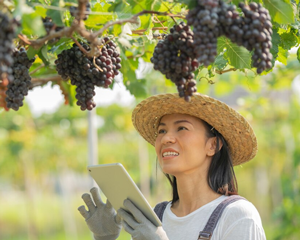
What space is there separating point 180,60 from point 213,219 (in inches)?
32.8

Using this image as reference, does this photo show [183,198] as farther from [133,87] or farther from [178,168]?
[133,87]

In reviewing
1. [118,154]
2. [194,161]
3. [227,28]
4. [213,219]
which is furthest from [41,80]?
[118,154]

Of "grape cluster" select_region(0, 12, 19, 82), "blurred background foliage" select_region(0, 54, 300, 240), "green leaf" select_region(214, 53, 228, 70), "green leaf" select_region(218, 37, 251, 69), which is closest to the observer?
"grape cluster" select_region(0, 12, 19, 82)

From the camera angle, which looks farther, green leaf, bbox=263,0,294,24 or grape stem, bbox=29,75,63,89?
grape stem, bbox=29,75,63,89

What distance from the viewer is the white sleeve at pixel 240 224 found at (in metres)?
1.79

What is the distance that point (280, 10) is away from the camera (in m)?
1.38

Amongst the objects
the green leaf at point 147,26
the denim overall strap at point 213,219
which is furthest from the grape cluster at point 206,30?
the denim overall strap at point 213,219

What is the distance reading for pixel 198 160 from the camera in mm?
2082

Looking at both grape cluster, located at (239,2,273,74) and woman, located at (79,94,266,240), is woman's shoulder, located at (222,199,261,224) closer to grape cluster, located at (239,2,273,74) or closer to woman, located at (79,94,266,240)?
woman, located at (79,94,266,240)

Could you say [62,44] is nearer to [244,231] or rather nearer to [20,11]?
[20,11]

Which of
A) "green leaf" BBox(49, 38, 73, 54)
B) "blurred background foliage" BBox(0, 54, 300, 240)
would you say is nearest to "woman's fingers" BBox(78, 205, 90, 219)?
"green leaf" BBox(49, 38, 73, 54)

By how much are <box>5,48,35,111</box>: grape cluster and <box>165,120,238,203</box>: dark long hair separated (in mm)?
925

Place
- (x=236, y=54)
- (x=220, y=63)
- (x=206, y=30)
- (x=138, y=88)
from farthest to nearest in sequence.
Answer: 1. (x=138, y=88)
2. (x=220, y=63)
3. (x=236, y=54)
4. (x=206, y=30)

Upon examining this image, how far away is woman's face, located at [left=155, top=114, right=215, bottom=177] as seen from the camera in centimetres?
205
